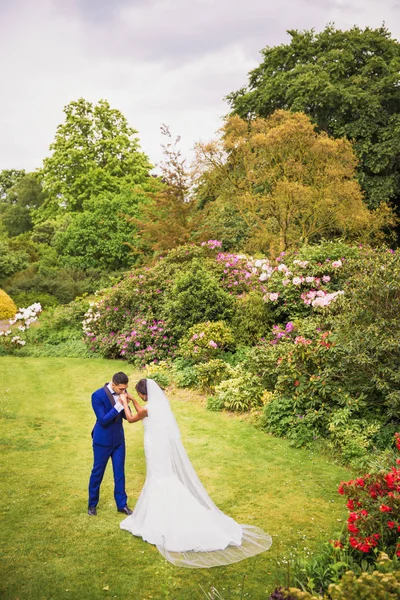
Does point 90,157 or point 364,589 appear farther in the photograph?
point 90,157

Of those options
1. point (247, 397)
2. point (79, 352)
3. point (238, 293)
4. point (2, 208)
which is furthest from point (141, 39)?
point (2, 208)

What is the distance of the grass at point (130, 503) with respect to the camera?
4.57 meters

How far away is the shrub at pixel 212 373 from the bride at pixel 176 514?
16.0ft

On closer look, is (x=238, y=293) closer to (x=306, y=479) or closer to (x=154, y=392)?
(x=306, y=479)

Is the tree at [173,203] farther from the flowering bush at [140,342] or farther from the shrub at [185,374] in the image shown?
the shrub at [185,374]

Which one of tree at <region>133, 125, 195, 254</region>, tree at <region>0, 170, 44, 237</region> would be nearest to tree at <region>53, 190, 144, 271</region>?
tree at <region>133, 125, 195, 254</region>

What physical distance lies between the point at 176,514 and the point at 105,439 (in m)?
1.16

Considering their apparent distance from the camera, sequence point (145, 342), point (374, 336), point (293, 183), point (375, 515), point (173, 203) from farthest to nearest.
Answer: point (173, 203), point (293, 183), point (145, 342), point (374, 336), point (375, 515)

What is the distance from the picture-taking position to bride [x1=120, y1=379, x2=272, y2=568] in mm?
4914

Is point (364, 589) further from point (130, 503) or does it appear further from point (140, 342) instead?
point (140, 342)

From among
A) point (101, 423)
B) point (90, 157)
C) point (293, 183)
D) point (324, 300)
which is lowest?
point (101, 423)

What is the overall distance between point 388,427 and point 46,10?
1068cm

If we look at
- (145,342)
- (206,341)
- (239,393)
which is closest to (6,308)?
(145,342)

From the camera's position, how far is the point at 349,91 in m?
22.4
